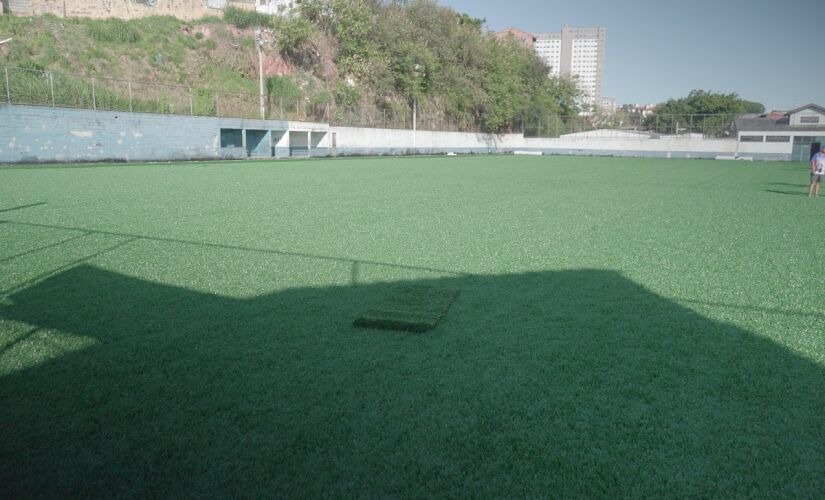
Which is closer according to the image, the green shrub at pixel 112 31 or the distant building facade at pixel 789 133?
the green shrub at pixel 112 31

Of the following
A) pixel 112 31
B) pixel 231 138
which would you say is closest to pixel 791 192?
pixel 231 138

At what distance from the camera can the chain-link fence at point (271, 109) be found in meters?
26.2

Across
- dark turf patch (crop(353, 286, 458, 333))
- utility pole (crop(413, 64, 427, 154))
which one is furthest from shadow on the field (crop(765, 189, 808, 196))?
utility pole (crop(413, 64, 427, 154))

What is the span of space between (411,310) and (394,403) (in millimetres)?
1798

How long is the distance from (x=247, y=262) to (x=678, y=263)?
5.56 metres

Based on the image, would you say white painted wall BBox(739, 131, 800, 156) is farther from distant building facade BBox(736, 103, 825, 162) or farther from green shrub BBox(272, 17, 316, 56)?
green shrub BBox(272, 17, 316, 56)

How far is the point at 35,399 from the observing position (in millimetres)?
3477

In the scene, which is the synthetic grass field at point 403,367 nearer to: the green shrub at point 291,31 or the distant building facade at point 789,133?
the green shrub at point 291,31

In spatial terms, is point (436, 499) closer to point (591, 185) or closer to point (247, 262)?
point (247, 262)

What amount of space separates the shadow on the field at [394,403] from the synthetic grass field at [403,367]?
0.02 meters

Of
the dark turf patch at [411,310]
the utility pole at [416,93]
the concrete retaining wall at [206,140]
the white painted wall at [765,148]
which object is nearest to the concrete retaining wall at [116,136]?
the concrete retaining wall at [206,140]

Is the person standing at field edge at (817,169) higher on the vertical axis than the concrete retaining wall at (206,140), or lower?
lower

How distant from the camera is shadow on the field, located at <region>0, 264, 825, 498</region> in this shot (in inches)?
108

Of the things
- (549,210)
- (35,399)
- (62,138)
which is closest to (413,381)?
(35,399)
